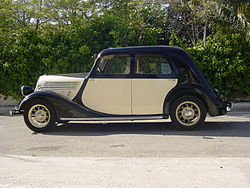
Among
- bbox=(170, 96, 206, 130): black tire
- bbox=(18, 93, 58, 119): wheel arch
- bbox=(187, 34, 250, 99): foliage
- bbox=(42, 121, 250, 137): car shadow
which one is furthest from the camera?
bbox=(187, 34, 250, 99): foliage

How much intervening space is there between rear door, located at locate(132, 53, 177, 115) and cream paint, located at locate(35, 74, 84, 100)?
131cm

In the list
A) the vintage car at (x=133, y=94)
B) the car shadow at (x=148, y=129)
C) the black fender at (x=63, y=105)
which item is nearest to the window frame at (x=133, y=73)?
the vintage car at (x=133, y=94)

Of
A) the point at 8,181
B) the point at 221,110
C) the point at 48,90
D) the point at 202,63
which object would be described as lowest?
the point at 8,181

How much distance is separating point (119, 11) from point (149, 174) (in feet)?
39.3

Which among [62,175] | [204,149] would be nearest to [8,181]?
[62,175]

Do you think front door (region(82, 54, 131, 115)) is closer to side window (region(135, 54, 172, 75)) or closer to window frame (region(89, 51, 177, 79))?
window frame (region(89, 51, 177, 79))

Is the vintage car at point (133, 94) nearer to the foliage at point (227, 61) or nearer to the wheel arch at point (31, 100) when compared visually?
the wheel arch at point (31, 100)

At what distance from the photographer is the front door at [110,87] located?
7.31 meters

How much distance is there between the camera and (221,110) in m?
7.21

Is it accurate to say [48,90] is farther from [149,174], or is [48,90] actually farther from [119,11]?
[119,11]

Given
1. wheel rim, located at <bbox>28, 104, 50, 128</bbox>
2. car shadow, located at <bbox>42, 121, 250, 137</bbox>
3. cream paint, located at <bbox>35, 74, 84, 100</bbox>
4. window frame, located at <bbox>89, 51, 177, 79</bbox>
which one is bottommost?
car shadow, located at <bbox>42, 121, 250, 137</bbox>

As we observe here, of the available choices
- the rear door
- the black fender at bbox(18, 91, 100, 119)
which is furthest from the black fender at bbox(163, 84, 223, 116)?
the black fender at bbox(18, 91, 100, 119)

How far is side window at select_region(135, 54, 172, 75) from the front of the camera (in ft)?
24.1

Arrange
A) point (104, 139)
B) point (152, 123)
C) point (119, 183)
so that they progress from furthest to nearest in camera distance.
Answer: point (152, 123)
point (104, 139)
point (119, 183)
